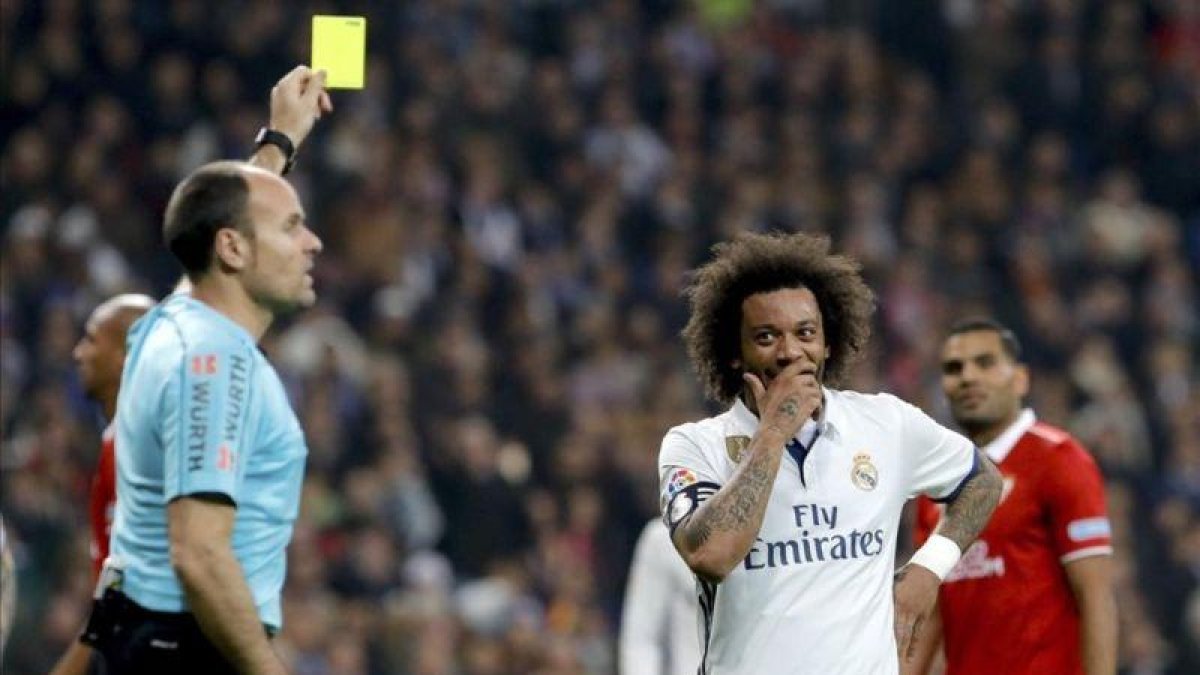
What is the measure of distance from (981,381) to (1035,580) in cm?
72

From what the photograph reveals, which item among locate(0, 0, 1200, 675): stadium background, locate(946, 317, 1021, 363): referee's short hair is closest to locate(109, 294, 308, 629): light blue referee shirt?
locate(946, 317, 1021, 363): referee's short hair

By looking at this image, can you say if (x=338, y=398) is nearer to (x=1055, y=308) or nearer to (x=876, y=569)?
(x=1055, y=308)

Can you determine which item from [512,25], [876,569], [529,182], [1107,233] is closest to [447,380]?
[529,182]

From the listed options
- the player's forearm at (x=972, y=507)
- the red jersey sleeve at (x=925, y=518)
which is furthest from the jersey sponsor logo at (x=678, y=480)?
the red jersey sleeve at (x=925, y=518)

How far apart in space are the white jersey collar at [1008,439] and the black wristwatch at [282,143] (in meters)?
2.49

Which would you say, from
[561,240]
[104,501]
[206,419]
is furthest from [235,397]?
[561,240]

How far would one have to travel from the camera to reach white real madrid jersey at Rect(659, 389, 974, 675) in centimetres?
519

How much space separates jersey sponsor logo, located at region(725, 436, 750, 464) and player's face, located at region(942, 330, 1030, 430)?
1912 mm

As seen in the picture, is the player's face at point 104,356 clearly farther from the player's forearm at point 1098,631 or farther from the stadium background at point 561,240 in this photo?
the stadium background at point 561,240

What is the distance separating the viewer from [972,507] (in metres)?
5.66

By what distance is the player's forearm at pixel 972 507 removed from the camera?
5621 mm

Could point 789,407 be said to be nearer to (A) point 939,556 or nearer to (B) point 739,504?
(B) point 739,504

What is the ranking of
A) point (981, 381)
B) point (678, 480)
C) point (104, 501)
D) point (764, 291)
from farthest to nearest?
point (981, 381) → point (104, 501) → point (764, 291) → point (678, 480)

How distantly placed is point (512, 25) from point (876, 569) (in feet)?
38.9
